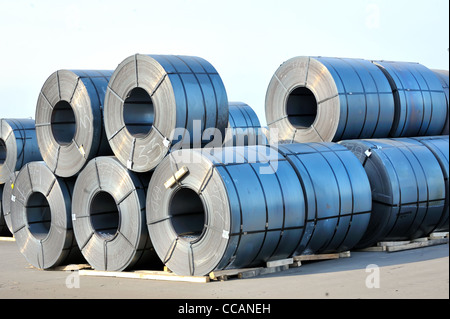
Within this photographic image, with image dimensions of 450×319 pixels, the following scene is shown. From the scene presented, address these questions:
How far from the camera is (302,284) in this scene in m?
9.27

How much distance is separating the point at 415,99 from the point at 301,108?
2.17 meters

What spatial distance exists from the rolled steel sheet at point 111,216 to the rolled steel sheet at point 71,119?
17.2 inches

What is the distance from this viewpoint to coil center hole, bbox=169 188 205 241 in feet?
34.9

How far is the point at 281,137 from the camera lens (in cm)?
1420

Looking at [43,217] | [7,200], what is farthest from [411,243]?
[7,200]

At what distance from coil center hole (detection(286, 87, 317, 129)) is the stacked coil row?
0.02 metres

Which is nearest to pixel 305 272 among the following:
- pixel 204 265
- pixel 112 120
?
pixel 204 265

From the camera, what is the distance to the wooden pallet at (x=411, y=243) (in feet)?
39.0

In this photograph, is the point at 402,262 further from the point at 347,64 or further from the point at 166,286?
the point at 347,64

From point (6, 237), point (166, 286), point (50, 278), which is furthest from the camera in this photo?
point (6, 237)

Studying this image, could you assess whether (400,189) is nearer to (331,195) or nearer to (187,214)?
(331,195)

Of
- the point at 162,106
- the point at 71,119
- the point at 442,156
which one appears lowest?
the point at 442,156

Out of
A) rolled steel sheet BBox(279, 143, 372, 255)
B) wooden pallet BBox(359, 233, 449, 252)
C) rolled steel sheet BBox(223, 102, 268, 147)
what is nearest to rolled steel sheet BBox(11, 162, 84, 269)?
rolled steel sheet BBox(279, 143, 372, 255)

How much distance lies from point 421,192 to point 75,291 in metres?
5.81
